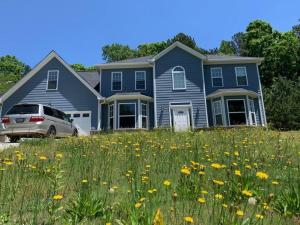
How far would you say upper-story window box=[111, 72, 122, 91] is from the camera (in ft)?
89.7

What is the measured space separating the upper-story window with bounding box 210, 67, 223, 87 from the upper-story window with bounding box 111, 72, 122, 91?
7578mm

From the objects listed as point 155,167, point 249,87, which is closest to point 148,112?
point 249,87

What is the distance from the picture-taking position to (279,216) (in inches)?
171

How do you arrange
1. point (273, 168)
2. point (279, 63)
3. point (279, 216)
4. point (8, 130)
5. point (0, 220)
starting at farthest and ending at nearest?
1. point (279, 63)
2. point (8, 130)
3. point (273, 168)
4. point (279, 216)
5. point (0, 220)

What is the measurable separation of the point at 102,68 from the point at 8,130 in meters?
14.0

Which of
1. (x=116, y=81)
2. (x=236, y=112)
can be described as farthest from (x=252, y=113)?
(x=116, y=81)

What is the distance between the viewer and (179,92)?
2602 cm

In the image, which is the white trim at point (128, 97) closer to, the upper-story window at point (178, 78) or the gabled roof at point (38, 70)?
the gabled roof at point (38, 70)

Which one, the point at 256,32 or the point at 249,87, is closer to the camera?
the point at 249,87

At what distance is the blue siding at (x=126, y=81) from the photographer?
27.2m

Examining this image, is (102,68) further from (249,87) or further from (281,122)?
(281,122)

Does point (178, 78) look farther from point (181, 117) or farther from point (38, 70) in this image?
point (38, 70)

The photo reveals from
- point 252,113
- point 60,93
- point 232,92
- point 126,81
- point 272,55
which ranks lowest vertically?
point 252,113

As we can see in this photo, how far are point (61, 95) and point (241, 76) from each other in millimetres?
14658
